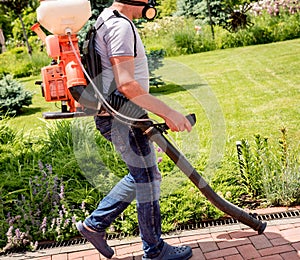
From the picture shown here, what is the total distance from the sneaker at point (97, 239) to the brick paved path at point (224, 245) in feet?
0.31

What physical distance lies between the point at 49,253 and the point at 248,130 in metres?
2.72

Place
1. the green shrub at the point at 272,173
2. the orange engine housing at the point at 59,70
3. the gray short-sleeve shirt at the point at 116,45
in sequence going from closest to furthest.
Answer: the gray short-sleeve shirt at the point at 116,45 → the orange engine housing at the point at 59,70 → the green shrub at the point at 272,173

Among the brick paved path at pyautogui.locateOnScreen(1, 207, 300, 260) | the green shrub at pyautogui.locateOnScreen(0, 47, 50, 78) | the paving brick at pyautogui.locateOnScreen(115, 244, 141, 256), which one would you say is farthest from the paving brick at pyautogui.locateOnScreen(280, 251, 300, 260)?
the green shrub at pyautogui.locateOnScreen(0, 47, 50, 78)

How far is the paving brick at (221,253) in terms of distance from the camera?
3.06m

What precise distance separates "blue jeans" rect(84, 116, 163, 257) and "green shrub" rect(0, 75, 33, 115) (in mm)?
5093

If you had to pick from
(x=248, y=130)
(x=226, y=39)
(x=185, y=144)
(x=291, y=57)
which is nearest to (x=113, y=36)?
(x=185, y=144)

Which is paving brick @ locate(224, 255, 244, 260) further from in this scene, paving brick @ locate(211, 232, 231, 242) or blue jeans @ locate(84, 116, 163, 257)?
blue jeans @ locate(84, 116, 163, 257)

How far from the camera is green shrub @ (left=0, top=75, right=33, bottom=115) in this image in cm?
780

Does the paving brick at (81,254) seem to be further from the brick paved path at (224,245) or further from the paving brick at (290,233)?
the paving brick at (290,233)

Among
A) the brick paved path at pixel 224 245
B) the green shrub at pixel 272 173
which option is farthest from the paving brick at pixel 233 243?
the green shrub at pixel 272 173

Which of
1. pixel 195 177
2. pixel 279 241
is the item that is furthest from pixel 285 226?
pixel 195 177

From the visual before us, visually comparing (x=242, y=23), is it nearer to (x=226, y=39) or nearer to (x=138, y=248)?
(x=226, y=39)

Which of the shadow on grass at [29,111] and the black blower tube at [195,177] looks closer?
the black blower tube at [195,177]

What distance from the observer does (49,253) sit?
340cm
